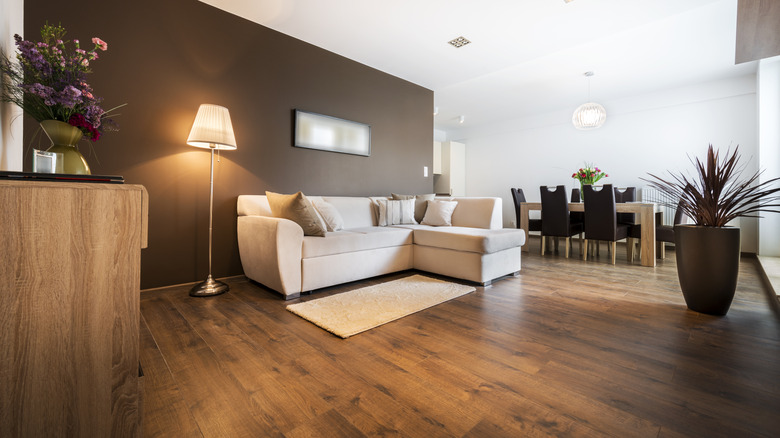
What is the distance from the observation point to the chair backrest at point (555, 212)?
4.38m

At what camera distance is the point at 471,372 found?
4.62ft

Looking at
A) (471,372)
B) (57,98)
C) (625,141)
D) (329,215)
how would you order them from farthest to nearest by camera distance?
1. (625,141)
2. (329,215)
3. (471,372)
4. (57,98)

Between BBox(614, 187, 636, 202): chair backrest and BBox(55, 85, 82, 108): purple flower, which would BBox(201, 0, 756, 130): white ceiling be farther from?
BBox(55, 85, 82, 108): purple flower

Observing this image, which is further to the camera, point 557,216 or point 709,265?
point 557,216

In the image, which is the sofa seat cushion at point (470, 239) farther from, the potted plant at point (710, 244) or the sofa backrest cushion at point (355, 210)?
the potted plant at point (710, 244)

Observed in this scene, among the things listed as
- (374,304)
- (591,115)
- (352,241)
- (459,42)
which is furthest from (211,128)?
(591,115)

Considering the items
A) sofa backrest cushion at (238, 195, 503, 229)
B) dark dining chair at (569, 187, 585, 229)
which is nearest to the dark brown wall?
sofa backrest cushion at (238, 195, 503, 229)

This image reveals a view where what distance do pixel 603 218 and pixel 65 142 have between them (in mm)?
4713

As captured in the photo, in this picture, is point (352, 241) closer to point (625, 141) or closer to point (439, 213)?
point (439, 213)

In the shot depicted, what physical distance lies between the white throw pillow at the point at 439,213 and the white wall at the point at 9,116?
3.19 metres

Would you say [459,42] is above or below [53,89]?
above

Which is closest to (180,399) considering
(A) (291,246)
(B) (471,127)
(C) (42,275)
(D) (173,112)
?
(C) (42,275)

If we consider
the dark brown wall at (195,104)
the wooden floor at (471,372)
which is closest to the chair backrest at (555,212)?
the wooden floor at (471,372)

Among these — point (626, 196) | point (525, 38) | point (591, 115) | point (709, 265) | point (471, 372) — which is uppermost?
point (525, 38)
